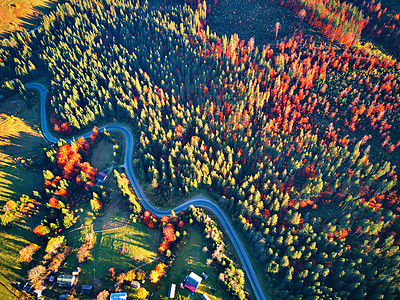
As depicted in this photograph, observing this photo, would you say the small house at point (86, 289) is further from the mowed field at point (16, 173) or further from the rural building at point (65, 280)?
the mowed field at point (16, 173)

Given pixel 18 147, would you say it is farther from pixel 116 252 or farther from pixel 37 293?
pixel 116 252

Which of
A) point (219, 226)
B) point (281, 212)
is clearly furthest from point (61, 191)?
point (281, 212)

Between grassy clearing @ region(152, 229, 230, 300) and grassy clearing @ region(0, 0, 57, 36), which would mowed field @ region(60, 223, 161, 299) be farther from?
grassy clearing @ region(0, 0, 57, 36)

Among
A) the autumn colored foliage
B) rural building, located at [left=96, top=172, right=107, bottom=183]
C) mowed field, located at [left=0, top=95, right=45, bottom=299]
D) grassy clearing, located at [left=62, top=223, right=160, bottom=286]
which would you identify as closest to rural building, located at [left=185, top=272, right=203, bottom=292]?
the autumn colored foliage

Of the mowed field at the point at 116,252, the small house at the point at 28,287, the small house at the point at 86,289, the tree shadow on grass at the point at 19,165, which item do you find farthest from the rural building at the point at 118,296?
the tree shadow on grass at the point at 19,165

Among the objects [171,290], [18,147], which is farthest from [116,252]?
[18,147]
